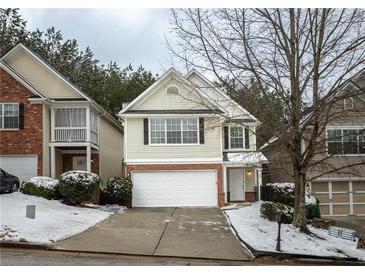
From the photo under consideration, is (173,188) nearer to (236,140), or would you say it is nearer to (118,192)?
(118,192)

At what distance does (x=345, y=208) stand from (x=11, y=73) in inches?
747

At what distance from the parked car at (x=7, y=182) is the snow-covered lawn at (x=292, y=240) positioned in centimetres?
970

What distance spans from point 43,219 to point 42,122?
949 cm

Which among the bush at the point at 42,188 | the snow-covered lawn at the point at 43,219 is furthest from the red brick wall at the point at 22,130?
the snow-covered lawn at the point at 43,219

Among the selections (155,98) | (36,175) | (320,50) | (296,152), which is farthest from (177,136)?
(320,50)

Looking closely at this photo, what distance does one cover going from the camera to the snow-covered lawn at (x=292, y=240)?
A: 12672mm

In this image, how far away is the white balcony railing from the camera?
24.7 metres

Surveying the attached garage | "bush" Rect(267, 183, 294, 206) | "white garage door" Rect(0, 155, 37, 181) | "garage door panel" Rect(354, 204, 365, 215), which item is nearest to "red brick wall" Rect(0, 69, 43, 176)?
"white garage door" Rect(0, 155, 37, 181)

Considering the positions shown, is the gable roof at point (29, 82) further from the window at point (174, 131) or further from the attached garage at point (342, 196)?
the attached garage at point (342, 196)

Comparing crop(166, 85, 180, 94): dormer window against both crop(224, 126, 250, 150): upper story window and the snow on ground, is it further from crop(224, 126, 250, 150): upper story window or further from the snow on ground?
the snow on ground

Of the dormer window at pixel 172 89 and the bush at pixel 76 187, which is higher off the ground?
the dormer window at pixel 172 89

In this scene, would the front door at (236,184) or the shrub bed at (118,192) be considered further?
the front door at (236,184)

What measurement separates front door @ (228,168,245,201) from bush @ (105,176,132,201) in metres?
6.13

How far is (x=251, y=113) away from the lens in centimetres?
1468
